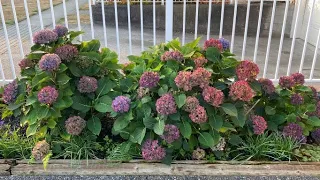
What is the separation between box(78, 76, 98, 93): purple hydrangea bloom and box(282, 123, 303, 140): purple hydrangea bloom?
5.16ft

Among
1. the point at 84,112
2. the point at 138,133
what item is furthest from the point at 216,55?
the point at 84,112

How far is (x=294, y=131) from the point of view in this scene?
2.46 m

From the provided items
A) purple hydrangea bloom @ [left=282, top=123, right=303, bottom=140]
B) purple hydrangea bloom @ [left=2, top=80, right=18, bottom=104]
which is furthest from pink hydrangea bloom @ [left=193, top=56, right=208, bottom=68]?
purple hydrangea bloom @ [left=2, top=80, right=18, bottom=104]

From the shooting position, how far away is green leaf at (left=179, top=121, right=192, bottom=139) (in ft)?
7.22

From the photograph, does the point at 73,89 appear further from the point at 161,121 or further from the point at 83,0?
the point at 83,0

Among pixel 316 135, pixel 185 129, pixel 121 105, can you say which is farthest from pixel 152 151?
pixel 316 135

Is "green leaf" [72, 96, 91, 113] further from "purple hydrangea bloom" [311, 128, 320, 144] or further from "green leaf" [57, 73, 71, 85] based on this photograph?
"purple hydrangea bloom" [311, 128, 320, 144]

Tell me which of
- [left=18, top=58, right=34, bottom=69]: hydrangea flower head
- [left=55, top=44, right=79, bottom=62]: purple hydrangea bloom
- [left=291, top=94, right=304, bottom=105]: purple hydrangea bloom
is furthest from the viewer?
[left=291, top=94, right=304, bottom=105]: purple hydrangea bloom

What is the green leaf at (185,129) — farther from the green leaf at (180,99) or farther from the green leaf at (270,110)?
the green leaf at (270,110)

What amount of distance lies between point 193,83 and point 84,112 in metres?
0.89

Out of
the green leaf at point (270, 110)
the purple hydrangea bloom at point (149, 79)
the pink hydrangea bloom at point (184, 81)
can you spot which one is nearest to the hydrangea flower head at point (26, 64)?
the purple hydrangea bloom at point (149, 79)

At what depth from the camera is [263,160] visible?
8.03 ft

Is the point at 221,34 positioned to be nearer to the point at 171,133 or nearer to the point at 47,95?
the point at 171,133

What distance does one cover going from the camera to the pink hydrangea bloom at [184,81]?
215 cm
